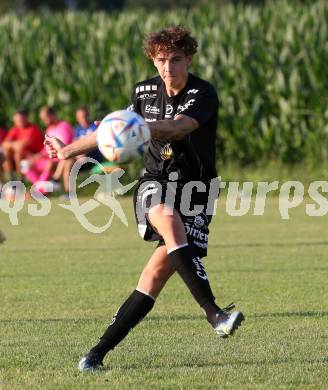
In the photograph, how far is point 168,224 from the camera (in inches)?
264

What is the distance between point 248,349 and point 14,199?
1642 centimetres

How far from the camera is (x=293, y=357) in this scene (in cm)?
716

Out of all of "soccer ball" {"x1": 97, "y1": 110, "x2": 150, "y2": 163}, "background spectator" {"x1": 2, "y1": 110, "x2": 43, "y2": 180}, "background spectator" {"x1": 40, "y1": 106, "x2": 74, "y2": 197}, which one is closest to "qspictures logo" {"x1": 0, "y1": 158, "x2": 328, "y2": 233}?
"background spectator" {"x1": 40, "y1": 106, "x2": 74, "y2": 197}

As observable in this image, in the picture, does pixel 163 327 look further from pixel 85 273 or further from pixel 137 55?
pixel 137 55

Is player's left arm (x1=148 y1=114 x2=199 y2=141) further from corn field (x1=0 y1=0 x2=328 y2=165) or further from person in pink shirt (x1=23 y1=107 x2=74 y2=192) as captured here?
corn field (x1=0 y1=0 x2=328 y2=165)

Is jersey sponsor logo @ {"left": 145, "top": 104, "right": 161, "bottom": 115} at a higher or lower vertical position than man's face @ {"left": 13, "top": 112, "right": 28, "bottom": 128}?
higher

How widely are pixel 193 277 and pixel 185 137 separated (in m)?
0.82

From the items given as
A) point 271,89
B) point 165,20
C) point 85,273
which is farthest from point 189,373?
point 165,20

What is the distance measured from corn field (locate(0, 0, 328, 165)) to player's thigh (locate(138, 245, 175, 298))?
18299mm

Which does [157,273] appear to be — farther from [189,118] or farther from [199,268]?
[189,118]

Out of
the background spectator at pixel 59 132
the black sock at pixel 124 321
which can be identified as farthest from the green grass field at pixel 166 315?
the background spectator at pixel 59 132

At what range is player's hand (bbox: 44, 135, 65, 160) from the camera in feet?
21.8

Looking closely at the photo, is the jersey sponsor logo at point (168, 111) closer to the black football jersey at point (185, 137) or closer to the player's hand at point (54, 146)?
the black football jersey at point (185, 137)

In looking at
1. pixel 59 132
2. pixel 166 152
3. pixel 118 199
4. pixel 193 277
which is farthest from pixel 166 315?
pixel 118 199
